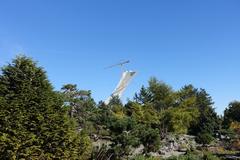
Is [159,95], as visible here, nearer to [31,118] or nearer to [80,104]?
[80,104]

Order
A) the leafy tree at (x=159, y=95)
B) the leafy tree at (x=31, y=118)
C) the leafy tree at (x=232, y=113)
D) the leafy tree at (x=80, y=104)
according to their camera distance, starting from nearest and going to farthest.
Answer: the leafy tree at (x=31, y=118), the leafy tree at (x=80, y=104), the leafy tree at (x=159, y=95), the leafy tree at (x=232, y=113)

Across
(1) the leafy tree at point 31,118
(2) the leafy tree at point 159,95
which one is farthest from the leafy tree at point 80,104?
(1) the leafy tree at point 31,118

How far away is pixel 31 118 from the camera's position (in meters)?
18.2

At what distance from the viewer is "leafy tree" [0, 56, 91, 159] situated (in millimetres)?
17125

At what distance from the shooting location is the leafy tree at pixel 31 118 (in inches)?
674

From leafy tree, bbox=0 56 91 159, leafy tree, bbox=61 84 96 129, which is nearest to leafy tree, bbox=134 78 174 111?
leafy tree, bbox=61 84 96 129

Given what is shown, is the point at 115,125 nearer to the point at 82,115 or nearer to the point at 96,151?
the point at 96,151

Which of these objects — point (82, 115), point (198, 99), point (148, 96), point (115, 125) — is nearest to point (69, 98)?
point (82, 115)

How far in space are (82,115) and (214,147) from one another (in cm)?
1769

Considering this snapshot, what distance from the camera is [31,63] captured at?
19000 mm

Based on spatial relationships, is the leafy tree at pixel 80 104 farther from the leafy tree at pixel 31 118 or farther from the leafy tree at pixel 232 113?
the leafy tree at pixel 232 113

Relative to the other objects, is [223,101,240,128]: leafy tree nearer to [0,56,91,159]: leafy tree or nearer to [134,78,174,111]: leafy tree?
[134,78,174,111]: leafy tree

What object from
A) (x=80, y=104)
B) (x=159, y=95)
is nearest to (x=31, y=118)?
(x=80, y=104)

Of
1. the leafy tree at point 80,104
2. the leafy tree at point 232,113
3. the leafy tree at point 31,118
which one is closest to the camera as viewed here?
the leafy tree at point 31,118
